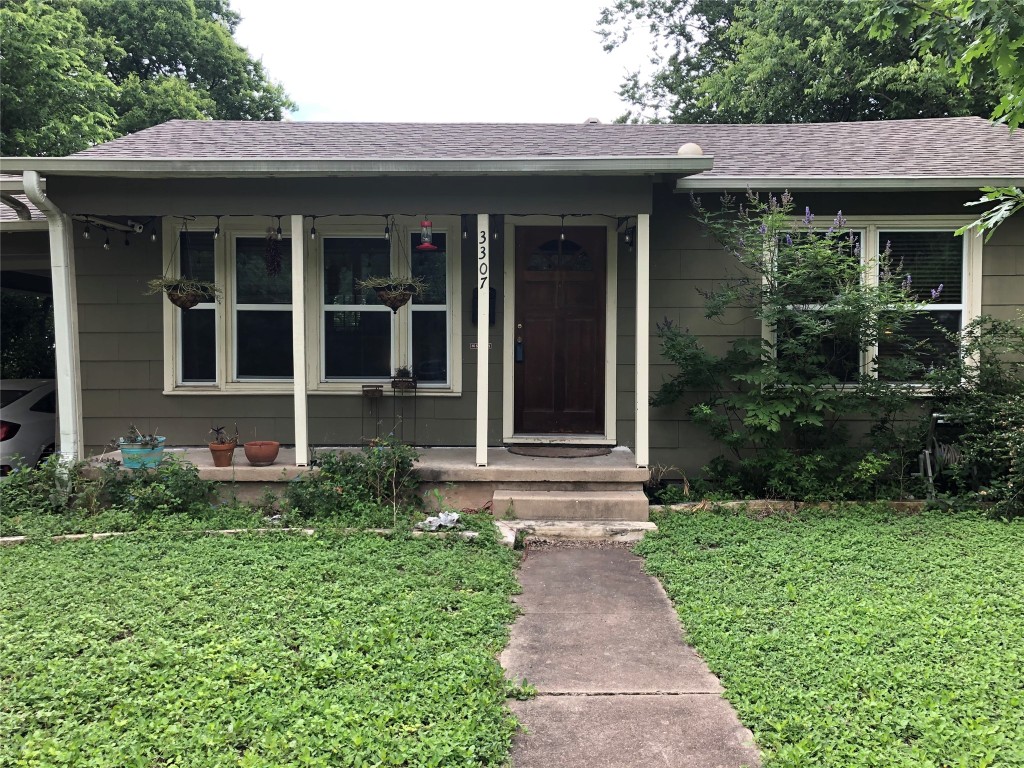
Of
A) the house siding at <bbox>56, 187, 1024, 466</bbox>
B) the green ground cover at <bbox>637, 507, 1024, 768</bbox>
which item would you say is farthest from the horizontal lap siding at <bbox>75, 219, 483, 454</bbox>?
the green ground cover at <bbox>637, 507, 1024, 768</bbox>

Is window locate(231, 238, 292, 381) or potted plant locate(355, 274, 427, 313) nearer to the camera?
potted plant locate(355, 274, 427, 313)

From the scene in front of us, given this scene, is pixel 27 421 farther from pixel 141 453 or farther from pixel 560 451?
pixel 560 451

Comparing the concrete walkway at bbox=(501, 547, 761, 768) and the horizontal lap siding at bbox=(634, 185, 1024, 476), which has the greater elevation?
the horizontal lap siding at bbox=(634, 185, 1024, 476)

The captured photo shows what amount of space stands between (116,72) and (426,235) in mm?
19247

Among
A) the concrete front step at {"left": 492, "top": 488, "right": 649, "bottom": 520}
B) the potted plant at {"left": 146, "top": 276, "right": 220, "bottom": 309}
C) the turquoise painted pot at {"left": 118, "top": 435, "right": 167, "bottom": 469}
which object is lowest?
the concrete front step at {"left": 492, "top": 488, "right": 649, "bottom": 520}

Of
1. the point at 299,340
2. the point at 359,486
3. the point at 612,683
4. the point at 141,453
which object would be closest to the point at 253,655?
the point at 612,683

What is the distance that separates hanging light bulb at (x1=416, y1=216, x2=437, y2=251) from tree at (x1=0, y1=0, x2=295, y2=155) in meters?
7.09

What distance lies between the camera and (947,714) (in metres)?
2.70

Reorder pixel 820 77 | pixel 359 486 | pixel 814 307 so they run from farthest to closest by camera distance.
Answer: pixel 820 77 → pixel 814 307 → pixel 359 486

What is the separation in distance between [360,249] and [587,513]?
3380 millimetres

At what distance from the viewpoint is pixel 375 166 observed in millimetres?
5578

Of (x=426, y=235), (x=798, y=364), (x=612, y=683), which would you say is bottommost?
(x=612, y=683)

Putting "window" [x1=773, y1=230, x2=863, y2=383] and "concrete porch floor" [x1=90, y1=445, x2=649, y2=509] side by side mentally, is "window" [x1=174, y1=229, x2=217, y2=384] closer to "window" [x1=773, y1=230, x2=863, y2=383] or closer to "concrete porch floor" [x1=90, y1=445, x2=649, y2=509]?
"concrete porch floor" [x1=90, y1=445, x2=649, y2=509]

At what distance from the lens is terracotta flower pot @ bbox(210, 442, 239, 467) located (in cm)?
602
